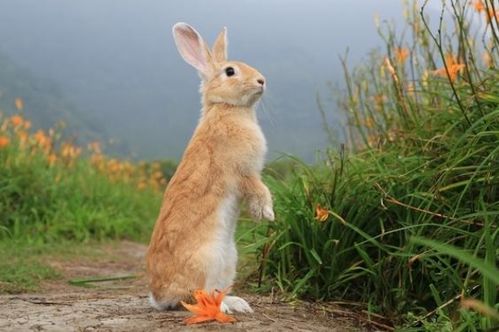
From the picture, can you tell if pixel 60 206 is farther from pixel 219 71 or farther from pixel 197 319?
pixel 197 319

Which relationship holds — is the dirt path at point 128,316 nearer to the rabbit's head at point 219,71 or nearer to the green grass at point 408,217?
the green grass at point 408,217

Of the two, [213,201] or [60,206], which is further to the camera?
[60,206]

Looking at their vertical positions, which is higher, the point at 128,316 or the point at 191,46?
the point at 191,46

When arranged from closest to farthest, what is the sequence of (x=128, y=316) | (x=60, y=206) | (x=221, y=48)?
(x=128, y=316) < (x=221, y=48) < (x=60, y=206)

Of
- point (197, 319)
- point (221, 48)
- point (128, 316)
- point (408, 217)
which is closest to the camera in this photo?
point (197, 319)

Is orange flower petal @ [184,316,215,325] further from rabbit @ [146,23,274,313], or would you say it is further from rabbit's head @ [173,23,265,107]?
rabbit's head @ [173,23,265,107]

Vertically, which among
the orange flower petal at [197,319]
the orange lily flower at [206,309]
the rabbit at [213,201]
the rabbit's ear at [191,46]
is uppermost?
the rabbit's ear at [191,46]

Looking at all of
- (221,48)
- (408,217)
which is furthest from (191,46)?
(408,217)

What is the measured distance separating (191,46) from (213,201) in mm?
1176

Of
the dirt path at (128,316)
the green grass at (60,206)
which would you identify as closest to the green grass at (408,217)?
the dirt path at (128,316)

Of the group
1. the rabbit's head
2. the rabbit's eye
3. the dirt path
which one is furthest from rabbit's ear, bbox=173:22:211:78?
the dirt path

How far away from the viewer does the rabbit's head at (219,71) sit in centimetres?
383

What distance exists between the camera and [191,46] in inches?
165

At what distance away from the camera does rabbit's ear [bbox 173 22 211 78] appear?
13.7 ft
